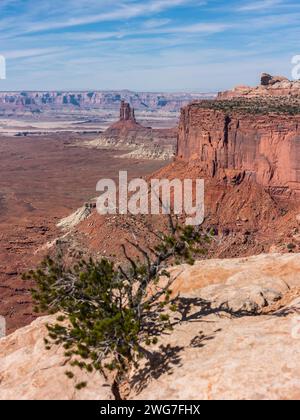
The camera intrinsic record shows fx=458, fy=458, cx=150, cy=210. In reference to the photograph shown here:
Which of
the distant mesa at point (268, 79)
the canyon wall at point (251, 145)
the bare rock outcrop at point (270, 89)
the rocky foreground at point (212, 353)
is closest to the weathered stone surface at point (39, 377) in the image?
the rocky foreground at point (212, 353)

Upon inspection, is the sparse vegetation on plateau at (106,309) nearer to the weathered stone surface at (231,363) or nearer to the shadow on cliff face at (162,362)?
the shadow on cliff face at (162,362)

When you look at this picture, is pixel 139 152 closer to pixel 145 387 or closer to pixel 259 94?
pixel 259 94

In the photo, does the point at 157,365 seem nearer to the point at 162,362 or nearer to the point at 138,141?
the point at 162,362

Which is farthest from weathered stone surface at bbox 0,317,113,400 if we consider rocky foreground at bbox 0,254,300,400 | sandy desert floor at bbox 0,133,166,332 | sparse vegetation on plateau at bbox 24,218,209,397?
sandy desert floor at bbox 0,133,166,332

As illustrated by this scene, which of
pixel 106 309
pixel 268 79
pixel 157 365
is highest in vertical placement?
pixel 268 79

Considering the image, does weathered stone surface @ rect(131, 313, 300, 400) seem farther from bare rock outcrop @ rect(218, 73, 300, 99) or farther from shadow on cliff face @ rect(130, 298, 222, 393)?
bare rock outcrop @ rect(218, 73, 300, 99)

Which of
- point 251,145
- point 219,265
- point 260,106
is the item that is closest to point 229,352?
point 219,265

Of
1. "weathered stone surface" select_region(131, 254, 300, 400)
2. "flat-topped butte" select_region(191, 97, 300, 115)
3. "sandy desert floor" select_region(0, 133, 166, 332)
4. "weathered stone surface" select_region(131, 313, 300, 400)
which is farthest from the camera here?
"flat-topped butte" select_region(191, 97, 300, 115)
